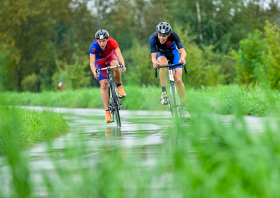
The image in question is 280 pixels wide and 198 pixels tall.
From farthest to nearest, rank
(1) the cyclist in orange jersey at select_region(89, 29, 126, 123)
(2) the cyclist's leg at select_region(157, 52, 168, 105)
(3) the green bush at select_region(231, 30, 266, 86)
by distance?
(3) the green bush at select_region(231, 30, 266, 86) → (1) the cyclist in orange jersey at select_region(89, 29, 126, 123) → (2) the cyclist's leg at select_region(157, 52, 168, 105)

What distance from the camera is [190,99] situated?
3.27 metres

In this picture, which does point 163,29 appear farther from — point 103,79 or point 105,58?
point 103,79

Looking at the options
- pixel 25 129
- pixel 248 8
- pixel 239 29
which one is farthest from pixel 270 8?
pixel 25 129

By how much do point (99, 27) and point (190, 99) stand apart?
48164 mm

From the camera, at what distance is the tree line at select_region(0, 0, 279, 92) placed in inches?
1631

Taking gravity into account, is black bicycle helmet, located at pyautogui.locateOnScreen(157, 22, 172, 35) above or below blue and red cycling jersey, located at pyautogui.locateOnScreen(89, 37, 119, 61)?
above

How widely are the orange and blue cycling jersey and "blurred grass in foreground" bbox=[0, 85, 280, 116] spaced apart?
1.11 metres

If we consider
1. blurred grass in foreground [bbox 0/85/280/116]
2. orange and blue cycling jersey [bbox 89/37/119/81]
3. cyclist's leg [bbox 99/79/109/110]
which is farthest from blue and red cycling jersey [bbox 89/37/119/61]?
blurred grass in foreground [bbox 0/85/280/116]

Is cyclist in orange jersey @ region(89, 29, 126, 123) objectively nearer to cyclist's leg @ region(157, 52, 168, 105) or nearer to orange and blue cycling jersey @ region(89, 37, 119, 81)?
orange and blue cycling jersey @ region(89, 37, 119, 81)

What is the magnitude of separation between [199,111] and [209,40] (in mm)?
52646

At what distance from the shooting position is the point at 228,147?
3787 millimetres

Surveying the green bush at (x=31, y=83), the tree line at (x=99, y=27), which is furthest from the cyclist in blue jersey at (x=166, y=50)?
the green bush at (x=31, y=83)

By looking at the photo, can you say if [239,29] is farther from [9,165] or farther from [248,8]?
[9,165]

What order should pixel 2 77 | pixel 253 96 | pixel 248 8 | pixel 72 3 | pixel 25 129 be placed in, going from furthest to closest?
pixel 248 8 < pixel 72 3 < pixel 253 96 < pixel 25 129 < pixel 2 77
